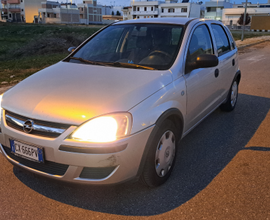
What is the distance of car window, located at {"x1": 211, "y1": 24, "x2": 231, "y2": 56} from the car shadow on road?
4.05 feet

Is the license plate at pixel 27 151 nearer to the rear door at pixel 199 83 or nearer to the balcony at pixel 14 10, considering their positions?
the rear door at pixel 199 83

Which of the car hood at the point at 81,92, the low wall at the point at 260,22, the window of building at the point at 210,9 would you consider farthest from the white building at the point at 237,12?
the car hood at the point at 81,92

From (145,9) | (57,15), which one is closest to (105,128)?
(145,9)

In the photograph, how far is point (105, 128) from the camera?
90.0 inches

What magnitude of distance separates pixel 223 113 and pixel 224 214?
9.73ft

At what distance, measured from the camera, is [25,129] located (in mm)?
2395

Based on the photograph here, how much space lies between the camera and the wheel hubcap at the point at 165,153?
275cm

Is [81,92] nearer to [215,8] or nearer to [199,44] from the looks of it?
→ [199,44]

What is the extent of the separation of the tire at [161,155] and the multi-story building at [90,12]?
104m

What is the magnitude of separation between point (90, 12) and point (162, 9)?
33.3 meters

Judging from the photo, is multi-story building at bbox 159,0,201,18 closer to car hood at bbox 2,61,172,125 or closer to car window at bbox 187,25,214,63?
car window at bbox 187,25,214,63

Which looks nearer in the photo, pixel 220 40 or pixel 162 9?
pixel 220 40

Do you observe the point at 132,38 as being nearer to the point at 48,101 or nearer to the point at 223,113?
the point at 48,101

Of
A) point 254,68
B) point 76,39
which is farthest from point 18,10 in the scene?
point 254,68
